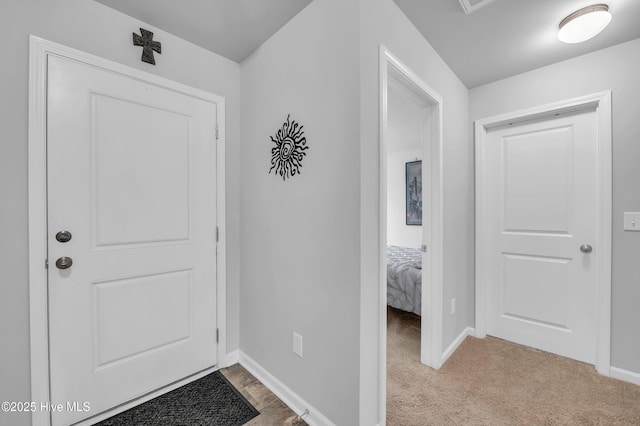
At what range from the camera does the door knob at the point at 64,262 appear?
1406 millimetres

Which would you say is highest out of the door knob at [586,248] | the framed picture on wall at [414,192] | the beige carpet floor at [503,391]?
the framed picture on wall at [414,192]

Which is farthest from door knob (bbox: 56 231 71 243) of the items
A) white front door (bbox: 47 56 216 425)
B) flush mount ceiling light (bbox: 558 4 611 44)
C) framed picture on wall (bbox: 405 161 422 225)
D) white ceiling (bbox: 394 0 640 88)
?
framed picture on wall (bbox: 405 161 422 225)

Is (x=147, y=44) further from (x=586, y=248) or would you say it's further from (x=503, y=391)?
(x=586, y=248)

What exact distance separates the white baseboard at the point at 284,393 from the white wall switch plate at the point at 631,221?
2373 mm

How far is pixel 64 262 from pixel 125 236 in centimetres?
30

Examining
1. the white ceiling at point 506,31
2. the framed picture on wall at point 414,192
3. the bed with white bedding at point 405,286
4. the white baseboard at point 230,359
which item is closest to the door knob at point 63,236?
the white baseboard at point 230,359

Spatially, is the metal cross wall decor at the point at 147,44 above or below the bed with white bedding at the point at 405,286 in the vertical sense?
above

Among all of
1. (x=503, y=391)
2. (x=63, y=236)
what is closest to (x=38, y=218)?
(x=63, y=236)

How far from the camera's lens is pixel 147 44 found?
169cm

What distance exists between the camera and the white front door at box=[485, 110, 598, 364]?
82.6 inches

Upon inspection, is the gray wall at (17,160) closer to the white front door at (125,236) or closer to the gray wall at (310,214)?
the white front door at (125,236)

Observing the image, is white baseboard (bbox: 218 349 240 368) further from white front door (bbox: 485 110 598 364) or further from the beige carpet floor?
white front door (bbox: 485 110 598 364)

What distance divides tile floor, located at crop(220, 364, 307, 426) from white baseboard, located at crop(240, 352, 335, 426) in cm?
2

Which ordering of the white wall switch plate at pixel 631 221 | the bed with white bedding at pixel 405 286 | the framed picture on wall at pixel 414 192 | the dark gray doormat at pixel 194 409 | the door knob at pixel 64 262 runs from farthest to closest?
1. the framed picture on wall at pixel 414 192
2. the bed with white bedding at pixel 405 286
3. the white wall switch plate at pixel 631 221
4. the dark gray doormat at pixel 194 409
5. the door knob at pixel 64 262
